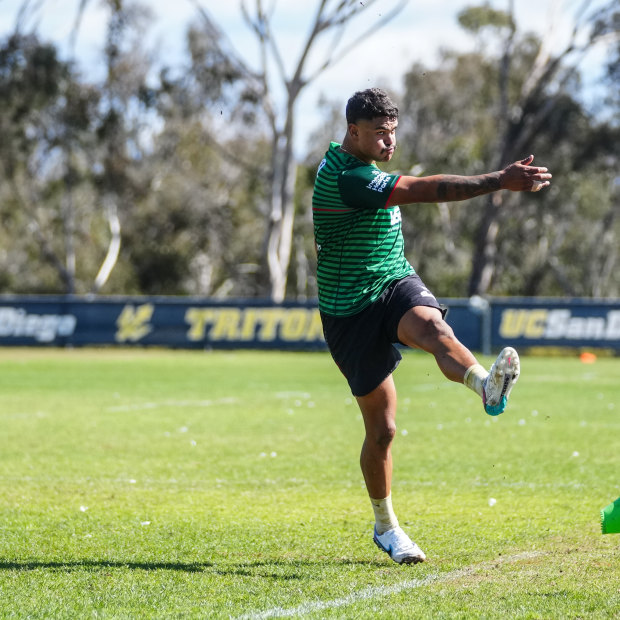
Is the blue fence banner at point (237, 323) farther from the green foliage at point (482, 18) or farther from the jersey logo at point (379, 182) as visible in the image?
the jersey logo at point (379, 182)

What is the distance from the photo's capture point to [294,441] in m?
9.77

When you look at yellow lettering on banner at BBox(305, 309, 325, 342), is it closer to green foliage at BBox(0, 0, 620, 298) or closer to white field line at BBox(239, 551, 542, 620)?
green foliage at BBox(0, 0, 620, 298)

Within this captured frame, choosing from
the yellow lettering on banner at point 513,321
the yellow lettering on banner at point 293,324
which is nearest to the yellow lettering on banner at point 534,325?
the yellow lettering on banner at point 513,321

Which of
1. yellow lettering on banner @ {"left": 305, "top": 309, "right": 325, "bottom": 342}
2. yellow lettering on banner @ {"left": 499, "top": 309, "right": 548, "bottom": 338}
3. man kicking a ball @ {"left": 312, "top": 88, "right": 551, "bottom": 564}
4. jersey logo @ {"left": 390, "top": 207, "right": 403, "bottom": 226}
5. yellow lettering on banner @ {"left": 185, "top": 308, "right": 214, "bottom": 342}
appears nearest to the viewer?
man kicking a ball @ {"left": 312, "top": 88, "right": 551, "bottom": 564}

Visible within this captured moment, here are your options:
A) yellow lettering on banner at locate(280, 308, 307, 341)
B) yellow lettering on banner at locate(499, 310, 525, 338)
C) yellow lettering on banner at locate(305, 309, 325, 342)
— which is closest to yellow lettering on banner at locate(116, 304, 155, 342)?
yellow lettering on banner at locate(280, 308, 307, 341)

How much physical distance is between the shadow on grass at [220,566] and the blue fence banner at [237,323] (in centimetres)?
2139

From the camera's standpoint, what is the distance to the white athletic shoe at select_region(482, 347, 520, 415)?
169 inches

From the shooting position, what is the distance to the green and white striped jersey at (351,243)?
4926mm

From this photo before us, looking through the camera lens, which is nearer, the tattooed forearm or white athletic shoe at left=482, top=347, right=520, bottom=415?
white athletic shoe at left=482, top=347, right=520, bottom=415

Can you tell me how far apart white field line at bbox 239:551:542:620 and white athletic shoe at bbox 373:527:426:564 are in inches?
9.6

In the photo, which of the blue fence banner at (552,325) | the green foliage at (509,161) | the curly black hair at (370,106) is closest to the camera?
the curly black hair at (370,106)

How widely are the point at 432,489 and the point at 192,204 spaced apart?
43.6m

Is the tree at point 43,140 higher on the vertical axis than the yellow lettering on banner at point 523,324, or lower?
higher

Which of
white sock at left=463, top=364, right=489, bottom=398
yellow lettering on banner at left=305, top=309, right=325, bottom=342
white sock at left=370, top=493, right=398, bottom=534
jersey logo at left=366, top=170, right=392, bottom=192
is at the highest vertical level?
jersey logo at left=366, top=170, right=392, bottom=192
